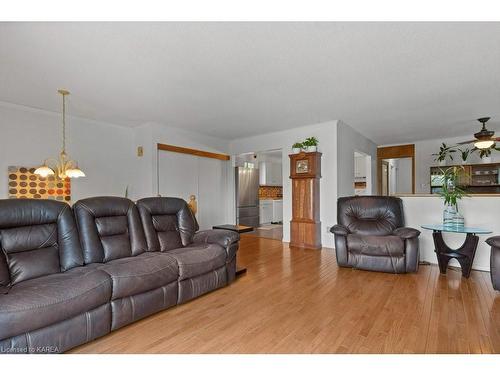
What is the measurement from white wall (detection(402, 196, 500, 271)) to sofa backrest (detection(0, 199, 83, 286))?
4.38 metres

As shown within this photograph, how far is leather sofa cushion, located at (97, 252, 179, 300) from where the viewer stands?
6.46 feet

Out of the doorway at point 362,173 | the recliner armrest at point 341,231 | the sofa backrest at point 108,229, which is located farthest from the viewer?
the doorway at point 362,173

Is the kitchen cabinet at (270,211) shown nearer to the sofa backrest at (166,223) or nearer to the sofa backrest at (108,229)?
the sofa backrest at (166,223)

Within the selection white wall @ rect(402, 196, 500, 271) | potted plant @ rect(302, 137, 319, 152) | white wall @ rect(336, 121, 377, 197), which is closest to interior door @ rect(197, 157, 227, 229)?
potted plant @ rect(302, 137, 319, 152)

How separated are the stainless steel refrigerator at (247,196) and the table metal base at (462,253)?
14.5 feet

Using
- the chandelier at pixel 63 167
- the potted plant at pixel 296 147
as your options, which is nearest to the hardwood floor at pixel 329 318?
the chandelier at pixel 63 167

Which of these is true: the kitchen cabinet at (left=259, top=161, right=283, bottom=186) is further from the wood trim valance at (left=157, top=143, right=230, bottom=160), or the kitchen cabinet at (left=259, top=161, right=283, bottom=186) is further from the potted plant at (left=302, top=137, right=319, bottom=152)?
the potted plant at (left=302, top=137, right=319, bottom=152)

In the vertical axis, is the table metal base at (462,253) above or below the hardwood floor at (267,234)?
above

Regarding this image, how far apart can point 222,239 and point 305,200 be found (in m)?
2.45

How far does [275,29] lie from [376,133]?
4.71 meters

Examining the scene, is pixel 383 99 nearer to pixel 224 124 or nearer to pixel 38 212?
pixel 224 124

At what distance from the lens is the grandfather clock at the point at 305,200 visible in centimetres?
490

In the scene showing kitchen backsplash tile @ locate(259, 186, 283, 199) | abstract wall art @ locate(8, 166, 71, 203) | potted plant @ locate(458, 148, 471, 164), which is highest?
potted plant @ locate(458, 148, 471, 164)
